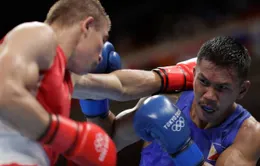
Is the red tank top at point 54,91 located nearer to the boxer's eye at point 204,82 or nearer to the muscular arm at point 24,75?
the muscular arm at point 24,75

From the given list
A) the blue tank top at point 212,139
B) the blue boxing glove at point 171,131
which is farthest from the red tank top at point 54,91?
the blue tank top at point 212,139

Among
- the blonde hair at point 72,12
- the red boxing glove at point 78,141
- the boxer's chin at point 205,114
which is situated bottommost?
the boxer's chin at point 205,114

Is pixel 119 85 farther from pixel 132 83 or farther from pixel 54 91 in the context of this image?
pixel 54 91

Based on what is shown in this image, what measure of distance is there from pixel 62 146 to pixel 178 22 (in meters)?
3.31

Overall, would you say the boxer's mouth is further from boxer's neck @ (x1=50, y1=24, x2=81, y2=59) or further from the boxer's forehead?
boxer's neck @ (x1=50, y1=24, x2=81, y2=59)

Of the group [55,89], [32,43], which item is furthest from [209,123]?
[32,43]

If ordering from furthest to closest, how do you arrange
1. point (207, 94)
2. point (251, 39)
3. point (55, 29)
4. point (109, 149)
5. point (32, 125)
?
point (251, 39), point (207, 94), point (55, 29), point (109, 149), point (32, 125)

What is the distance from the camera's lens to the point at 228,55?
1.87 m

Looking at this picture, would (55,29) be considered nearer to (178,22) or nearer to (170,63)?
(170,63)

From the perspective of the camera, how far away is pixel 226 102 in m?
1.88

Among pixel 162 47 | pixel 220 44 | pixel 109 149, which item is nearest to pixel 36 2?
pixel 162 47

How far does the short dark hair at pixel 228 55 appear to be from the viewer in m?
1.87

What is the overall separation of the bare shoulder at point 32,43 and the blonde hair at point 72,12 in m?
0.25

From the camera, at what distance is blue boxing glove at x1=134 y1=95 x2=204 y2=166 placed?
67.1 inches
